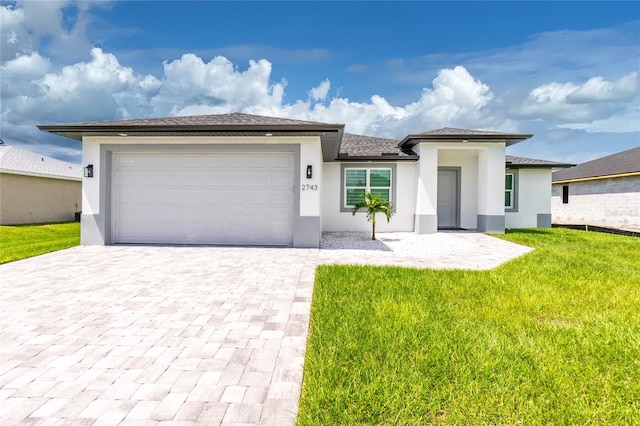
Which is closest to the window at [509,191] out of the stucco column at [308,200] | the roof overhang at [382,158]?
the roof overhang at [382,158]

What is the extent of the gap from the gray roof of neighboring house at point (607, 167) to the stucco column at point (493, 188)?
25.6 feet

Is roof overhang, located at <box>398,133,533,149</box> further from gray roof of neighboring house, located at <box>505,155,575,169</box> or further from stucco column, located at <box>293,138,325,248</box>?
stucco column, located at <box>293,138,325,248</box>

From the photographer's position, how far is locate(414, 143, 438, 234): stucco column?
12.2 meters

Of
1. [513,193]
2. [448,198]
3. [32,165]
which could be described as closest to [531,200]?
[513,193]

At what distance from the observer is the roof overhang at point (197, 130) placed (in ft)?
27.3

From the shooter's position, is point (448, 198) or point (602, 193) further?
point (602, 193)

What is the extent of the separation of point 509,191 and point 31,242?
1866 centimetres

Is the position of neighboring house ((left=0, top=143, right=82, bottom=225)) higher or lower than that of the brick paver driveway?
higher

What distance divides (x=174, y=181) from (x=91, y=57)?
285 inches

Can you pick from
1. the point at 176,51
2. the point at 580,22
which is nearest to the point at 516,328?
the point at 580,22

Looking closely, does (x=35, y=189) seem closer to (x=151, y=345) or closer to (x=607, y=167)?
(x=151, y=345)

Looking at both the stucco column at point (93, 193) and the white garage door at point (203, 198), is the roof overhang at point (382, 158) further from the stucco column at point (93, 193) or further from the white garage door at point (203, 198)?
the stucco column at point (93, 193)

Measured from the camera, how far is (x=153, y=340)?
3221 millimetres

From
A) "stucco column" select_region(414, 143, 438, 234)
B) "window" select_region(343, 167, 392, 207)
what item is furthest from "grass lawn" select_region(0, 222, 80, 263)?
"stucco column" select_region(414, 143, 438, 234)
